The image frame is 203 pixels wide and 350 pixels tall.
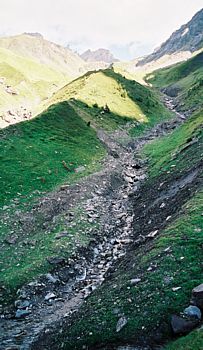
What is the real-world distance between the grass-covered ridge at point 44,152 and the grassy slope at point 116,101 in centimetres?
939

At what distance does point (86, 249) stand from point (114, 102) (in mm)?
56241

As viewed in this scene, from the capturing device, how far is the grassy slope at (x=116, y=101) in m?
69.9

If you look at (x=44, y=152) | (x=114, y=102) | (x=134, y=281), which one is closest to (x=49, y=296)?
(x=134, y=281)

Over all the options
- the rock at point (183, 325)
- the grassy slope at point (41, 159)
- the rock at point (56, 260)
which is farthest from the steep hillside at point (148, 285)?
the grassy slope at point (41, 159)

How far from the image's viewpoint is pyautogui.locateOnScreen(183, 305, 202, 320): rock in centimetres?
1515

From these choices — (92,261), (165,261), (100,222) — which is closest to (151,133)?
(100,222)

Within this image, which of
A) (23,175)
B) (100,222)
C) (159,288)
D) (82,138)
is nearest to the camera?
(159,288)

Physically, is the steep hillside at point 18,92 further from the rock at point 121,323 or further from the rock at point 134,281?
the rock at point 121,323

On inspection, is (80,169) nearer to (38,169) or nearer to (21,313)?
(38,169)

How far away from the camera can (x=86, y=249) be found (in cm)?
2781

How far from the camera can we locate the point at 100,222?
31797 millimetres

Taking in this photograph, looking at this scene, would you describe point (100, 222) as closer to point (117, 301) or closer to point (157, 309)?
point (117, 301)

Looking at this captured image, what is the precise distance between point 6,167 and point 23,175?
2.11m

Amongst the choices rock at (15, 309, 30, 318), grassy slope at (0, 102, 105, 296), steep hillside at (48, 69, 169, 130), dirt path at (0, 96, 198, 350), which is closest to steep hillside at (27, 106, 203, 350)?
dirt path at (0, 96, 198, 350)
